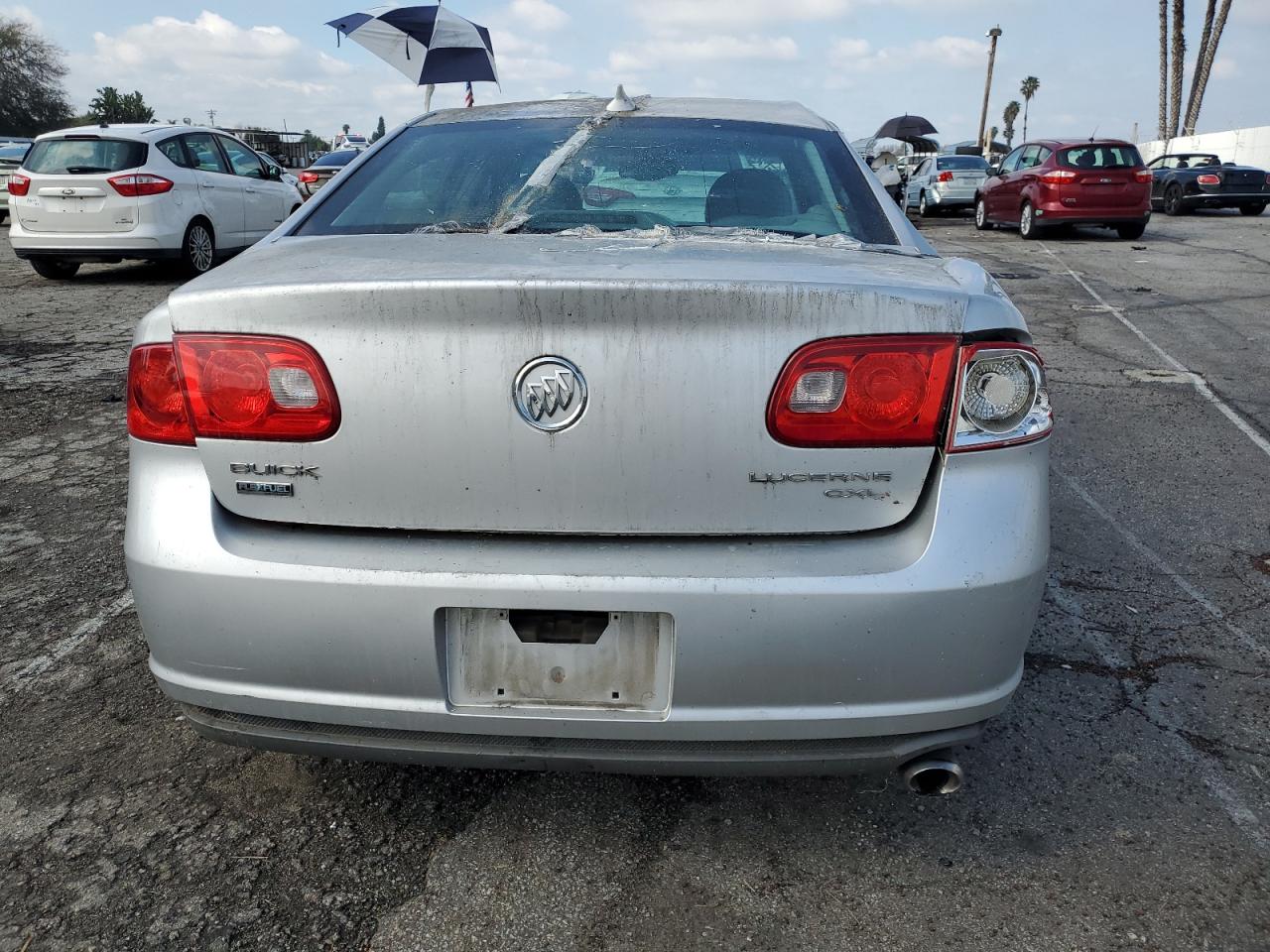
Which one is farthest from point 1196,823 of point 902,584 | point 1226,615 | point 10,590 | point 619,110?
point 10,590

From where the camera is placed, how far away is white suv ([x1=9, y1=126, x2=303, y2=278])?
1064 cm

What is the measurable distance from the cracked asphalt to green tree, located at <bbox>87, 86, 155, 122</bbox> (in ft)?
241

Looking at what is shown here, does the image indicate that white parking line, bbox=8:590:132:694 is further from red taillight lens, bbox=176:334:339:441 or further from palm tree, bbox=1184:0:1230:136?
palm tree, bbox=1184:0:1230:136

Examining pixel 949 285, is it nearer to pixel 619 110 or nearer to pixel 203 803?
pixel 619 110

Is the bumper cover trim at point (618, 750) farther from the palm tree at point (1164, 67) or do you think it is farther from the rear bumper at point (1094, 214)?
the palm tree at point (1164, 67)

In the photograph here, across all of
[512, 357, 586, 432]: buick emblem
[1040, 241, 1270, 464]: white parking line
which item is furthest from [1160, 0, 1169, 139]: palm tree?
[512, 357, 586, 432]: buick emblem

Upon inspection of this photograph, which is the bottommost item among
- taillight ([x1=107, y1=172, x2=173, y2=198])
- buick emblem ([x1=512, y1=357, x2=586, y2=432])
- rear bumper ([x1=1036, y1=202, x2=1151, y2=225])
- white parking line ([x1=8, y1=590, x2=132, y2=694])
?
white parking line ([x1=8, y1=590, x2=132, y2=694])

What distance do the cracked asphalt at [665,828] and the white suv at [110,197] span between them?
26.2ft

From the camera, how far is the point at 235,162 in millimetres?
12125

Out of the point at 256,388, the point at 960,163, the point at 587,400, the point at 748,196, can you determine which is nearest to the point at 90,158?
the point at 748,196

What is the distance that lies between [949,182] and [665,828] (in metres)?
22.6

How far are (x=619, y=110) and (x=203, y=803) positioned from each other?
7.36 feet

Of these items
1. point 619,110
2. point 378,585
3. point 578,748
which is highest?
point 619,110

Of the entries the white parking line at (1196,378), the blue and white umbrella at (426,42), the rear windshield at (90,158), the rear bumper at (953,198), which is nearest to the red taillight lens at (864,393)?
the white parking line at (1196,378)
